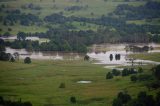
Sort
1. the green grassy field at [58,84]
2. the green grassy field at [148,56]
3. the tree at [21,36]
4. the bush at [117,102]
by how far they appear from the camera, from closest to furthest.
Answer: the bush at [117,102]
the green grassy field at [58,84]
the green grassy field at [148,56]
the tree at [21,36]

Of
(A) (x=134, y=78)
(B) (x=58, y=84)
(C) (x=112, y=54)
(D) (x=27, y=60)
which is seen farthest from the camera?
(C) (x=112, y=54)

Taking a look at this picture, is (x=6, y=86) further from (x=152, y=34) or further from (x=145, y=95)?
(x=152, y=34)

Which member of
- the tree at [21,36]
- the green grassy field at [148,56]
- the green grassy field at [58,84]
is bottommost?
the green grassy field at [58,84]

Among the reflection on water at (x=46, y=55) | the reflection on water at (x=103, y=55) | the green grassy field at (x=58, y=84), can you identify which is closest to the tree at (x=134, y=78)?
the green grassy field at (x=58, y=84)

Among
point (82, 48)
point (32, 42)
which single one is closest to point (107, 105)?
point (82, 48)

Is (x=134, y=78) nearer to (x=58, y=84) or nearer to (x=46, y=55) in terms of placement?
(x=58, y=84)

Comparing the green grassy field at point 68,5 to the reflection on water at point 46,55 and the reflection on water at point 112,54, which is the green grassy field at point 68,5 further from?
the reflection on water at point 46,55

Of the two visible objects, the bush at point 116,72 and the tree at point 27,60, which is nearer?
the bush at point 116,72

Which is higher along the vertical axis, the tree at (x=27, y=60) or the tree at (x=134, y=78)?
the tree at (x=27, y=60)

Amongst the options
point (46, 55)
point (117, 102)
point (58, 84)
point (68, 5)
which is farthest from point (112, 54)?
point (68, 5)

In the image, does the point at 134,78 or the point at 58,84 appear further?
the point at 58,84
